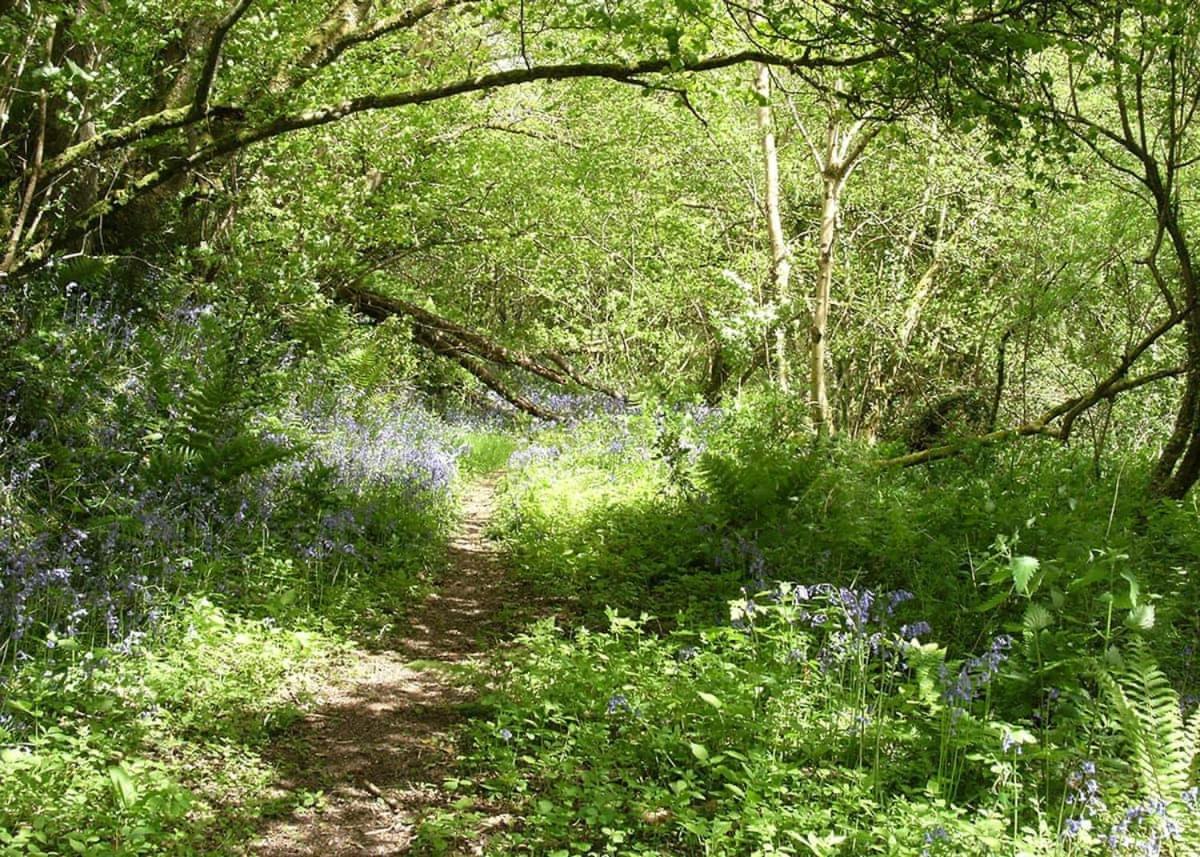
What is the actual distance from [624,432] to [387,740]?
7980 mm

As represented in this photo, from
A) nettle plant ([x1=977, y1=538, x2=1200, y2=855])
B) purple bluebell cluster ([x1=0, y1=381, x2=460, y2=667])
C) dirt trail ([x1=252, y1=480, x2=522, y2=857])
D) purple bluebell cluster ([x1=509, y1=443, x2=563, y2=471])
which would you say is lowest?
dirt trail ([x1=252, y1=480, x2=522, y2=857])

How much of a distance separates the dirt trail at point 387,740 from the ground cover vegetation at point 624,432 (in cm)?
13

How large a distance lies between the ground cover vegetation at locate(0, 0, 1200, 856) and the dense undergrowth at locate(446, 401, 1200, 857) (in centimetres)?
3

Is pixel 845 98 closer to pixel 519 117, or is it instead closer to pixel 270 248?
pixel 270 248

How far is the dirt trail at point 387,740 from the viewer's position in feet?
11.7

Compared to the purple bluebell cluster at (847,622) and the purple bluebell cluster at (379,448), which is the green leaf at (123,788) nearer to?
the purple bluebell cluster at (847,622)

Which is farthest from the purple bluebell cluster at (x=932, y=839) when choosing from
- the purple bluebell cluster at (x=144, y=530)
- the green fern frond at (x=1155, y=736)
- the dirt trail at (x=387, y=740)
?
the purple bluebell cluster at (x=144, y=530)

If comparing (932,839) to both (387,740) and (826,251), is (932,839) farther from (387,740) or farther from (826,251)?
(826,251)

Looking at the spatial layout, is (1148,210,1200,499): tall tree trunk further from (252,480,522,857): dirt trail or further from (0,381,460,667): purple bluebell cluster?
(0,381,460,667): purple bluebell cluster

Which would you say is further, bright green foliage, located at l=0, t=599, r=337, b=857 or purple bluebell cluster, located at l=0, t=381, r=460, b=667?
purple bluebell cluster, located at l=0, t=381, r=460, b=667

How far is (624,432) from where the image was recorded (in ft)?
39.9

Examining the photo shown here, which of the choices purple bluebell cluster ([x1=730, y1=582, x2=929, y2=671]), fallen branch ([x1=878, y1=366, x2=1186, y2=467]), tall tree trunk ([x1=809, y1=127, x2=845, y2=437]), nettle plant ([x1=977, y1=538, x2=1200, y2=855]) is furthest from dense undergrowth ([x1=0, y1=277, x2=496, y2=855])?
fallen branch ([x1=878, y1=366, x2=1186, y2=467])

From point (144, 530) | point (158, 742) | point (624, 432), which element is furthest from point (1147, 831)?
point (624, 432)

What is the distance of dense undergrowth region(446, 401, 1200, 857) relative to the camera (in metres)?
3.11
